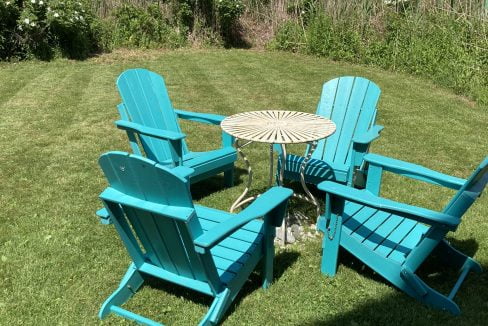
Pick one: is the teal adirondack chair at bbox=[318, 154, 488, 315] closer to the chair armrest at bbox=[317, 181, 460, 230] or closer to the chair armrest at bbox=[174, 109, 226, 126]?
the chair armrest at bbox=[317, 181, 460, 230]

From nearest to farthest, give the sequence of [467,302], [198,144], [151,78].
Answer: [467,302] < [151,78] < [198,144]

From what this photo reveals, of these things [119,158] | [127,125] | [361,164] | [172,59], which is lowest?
[172,59]

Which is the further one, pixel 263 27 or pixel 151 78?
pixel 263 27

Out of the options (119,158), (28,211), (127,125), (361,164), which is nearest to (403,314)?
(361,164)

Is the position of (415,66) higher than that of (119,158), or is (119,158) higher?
(119,158)

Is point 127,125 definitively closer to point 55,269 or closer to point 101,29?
point 55,269

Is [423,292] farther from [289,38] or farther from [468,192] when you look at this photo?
[289,38]

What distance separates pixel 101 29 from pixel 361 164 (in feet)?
26.8

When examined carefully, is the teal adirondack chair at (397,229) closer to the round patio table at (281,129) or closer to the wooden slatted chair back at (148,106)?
the round patio table at (281,129)

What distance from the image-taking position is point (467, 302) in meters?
2.74

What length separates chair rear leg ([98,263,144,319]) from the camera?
259cm

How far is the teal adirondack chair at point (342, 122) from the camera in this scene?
381 cm

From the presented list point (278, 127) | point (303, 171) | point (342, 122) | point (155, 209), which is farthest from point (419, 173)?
point (155, 209)

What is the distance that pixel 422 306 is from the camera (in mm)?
2686
